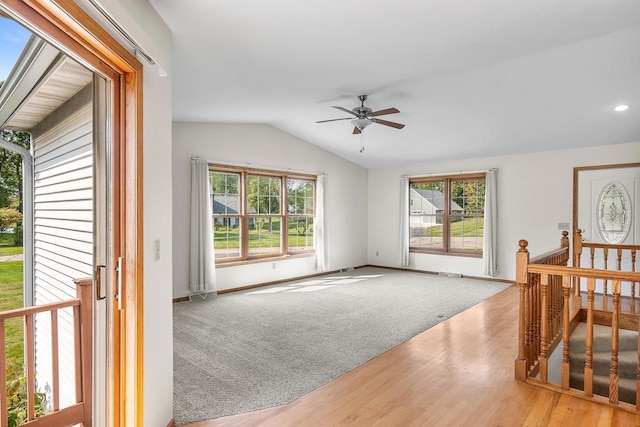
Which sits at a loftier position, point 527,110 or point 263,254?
point 527,110

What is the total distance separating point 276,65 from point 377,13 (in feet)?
3.91

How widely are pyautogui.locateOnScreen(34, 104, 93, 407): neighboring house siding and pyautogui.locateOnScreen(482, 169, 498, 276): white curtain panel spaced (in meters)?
6.38

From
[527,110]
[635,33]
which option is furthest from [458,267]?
[635,33]

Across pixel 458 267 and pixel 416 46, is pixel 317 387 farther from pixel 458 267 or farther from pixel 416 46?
pixel 458 267

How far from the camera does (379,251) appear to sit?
27.1ft

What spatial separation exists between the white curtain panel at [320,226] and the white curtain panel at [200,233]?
7.84ft

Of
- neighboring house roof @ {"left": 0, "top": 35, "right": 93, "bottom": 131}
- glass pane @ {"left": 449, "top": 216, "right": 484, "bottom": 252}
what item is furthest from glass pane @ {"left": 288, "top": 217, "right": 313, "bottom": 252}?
neighboring house roof @ {"left": 0, "top": 35, "right": 93, "bottom": 131}

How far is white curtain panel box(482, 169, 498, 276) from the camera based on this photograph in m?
6.44

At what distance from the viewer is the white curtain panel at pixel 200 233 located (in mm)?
5176

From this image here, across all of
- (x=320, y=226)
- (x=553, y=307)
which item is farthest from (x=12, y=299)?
(x=320, y=226)

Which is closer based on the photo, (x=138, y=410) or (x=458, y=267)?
(x=138, y=410)

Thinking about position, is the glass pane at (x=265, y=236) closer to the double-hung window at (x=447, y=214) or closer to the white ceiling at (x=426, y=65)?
the white ceiling at (x=426, y=65)

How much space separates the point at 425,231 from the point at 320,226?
2370 millimetres

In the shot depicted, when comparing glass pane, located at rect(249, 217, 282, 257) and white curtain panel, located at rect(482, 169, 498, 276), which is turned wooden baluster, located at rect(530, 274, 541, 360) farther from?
glass pane, located at rect(249, 217, 282, 257)
